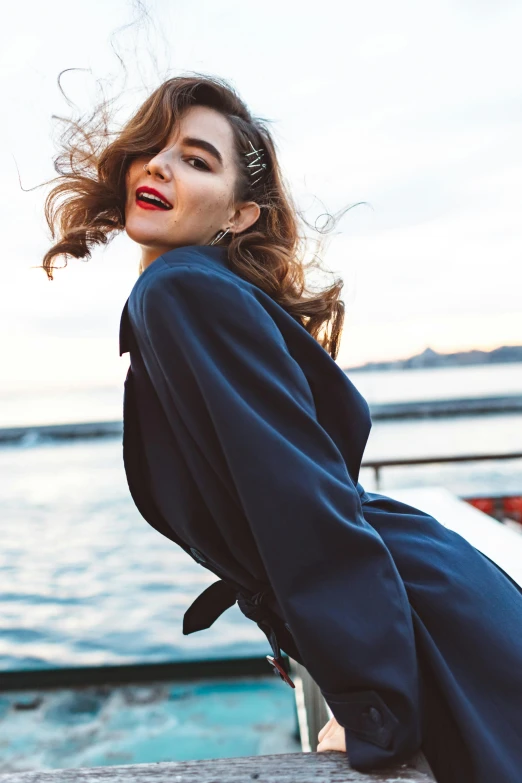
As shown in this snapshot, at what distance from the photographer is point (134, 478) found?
975 millimetres

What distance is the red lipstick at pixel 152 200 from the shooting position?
45.4 inches

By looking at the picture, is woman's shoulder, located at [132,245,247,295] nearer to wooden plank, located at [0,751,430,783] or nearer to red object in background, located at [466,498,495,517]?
wooden plank, located at [0,751,430,783]

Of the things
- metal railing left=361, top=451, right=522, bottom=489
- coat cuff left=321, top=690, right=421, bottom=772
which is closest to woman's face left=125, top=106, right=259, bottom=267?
coat cuff left=321, top=690, right=421, bottom=772

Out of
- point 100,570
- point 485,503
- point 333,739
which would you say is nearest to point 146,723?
point 485,503

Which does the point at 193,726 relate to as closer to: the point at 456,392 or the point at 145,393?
the point at 145,393

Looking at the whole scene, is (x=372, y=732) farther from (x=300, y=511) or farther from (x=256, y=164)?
(x=256, y=164)

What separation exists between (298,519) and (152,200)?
672mm

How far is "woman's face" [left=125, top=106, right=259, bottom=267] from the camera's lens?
3.76 ft

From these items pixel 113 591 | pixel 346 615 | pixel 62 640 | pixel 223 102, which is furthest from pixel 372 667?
pixel 113 591

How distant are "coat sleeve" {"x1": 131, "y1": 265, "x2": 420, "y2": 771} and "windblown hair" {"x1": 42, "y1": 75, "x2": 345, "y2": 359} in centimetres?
30

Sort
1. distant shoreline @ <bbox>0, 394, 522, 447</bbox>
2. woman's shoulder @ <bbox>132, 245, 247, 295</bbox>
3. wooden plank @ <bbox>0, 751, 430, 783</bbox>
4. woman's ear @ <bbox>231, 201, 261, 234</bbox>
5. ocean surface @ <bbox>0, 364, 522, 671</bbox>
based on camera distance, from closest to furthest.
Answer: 1. wooden plank @ <bbox>0, 751, 430, 783</bbox>
2. woman's shoulder @ <bbox>132, 245, 247, 295</bbox>
3. woman's ear @ <bbox>231, 201, 261, 234</bbox>
4. ocean surface @ <bbox>0, 364, 522, 671</bbox>
5. distant shoreline @ <bbox>0, 394, 522, 447</bbox>

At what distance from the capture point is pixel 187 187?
1149 mm

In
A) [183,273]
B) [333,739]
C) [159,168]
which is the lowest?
[333,739]

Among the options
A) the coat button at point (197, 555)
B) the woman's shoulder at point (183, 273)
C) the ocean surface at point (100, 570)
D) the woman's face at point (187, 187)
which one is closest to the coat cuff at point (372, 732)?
the coat button at point (197, 555)
